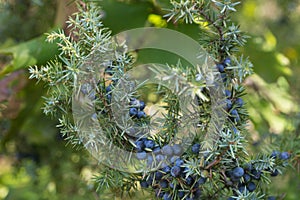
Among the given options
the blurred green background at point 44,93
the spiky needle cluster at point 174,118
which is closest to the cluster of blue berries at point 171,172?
the spiky needle cluster at point 174,118

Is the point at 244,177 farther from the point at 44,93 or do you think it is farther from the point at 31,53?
the point at 44,93

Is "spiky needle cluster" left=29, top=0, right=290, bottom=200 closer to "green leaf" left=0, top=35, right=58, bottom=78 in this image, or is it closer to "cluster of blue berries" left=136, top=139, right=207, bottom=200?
"cluster of blue berries" left=136, top=139, right=207, bottom=200

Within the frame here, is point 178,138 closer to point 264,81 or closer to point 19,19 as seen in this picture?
point 264,81

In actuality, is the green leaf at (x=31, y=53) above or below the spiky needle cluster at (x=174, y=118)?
below

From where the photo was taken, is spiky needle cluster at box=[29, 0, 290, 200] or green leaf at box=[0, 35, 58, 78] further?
green leaf at box=[0, 35, 58, 78]

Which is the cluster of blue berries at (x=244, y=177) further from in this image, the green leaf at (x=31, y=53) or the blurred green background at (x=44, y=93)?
the green leaf at (x=31, y=53)

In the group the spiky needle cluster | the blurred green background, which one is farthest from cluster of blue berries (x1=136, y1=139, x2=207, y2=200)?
the blurred green background

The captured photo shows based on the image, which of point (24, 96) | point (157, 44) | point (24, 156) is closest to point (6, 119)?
point (24, 96)

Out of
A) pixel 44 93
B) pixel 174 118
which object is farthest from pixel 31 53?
pixel 174 118
